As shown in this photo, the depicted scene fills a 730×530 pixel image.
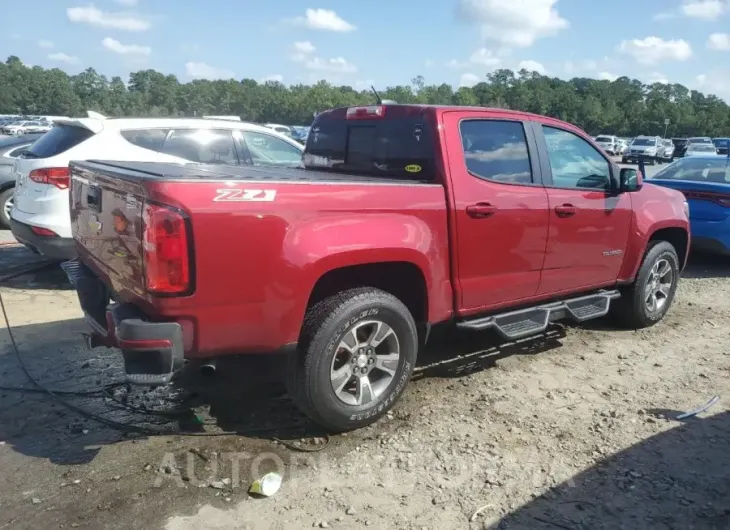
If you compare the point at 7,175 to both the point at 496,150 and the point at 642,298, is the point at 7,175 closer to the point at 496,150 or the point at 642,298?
the point at 496,150

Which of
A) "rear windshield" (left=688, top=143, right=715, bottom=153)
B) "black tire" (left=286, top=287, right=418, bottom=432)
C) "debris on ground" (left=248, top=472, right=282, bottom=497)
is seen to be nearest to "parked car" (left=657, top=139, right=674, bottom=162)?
"rear windshield" (left=688, top=143, right=715, bottom=153)

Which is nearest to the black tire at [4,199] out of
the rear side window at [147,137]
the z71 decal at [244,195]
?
the rear side window at [147,137]

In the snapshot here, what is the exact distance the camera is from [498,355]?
501cm

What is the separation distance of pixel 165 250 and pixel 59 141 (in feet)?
14.7

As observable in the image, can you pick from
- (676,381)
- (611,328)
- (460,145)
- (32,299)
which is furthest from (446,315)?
(32,299)

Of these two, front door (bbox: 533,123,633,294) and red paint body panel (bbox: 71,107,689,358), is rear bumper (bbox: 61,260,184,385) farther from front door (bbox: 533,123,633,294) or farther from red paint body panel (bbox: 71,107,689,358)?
front door (bbox: 533,123,633,294)

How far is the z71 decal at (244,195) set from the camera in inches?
117

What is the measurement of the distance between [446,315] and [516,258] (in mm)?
721

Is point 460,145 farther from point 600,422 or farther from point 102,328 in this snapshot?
point 102,328

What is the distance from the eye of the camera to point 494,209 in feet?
13.5

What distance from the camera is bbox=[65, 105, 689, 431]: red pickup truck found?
2.98 meters

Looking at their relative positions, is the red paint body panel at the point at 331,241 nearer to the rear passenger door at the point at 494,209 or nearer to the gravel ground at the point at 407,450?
the rear passenger door at the point at 494,209

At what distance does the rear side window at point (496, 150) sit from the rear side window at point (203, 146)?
355 cm

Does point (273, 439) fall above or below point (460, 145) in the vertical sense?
below
